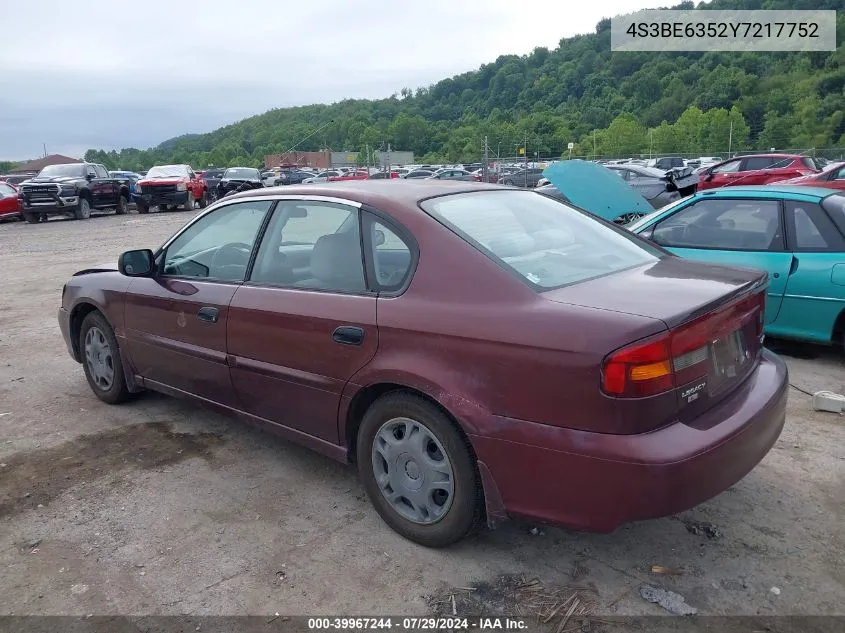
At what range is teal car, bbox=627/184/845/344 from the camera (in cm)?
516

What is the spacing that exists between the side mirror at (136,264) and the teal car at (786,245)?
12.9 ft

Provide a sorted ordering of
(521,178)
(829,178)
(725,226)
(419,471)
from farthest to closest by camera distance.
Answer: (521,178), (829,178), (725,226), (419,471)

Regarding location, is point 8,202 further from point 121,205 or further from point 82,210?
point 121,205

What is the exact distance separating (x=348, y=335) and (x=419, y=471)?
688 millimetres

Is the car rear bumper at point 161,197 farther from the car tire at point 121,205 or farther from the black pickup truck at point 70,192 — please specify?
the black pickup truck at point 70,192

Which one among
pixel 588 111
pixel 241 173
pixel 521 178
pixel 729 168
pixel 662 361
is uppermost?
pixel 588 111

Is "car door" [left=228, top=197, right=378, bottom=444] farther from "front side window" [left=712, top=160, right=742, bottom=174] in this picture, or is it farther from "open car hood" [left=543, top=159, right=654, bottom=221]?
"front side window" [left=712, top=160, right=742, bottom=174]

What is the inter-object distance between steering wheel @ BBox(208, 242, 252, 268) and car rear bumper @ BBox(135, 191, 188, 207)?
2234 centimetres

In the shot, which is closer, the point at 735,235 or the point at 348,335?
the point at 348,335

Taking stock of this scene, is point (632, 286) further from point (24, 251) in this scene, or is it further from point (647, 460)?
point (24, 251)

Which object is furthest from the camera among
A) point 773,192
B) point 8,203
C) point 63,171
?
point 63,171

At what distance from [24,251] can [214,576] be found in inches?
553

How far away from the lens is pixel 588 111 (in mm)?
89312

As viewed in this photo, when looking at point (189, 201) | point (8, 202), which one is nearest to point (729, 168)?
point (189, 201)
